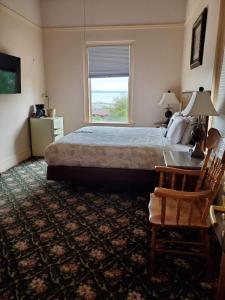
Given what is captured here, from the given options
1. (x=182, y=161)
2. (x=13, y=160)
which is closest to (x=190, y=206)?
(x=182, y=161)

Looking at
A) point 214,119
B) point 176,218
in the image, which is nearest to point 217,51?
point 214,119

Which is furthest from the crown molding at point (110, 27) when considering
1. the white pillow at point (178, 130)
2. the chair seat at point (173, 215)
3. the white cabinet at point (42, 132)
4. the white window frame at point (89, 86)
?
the chair seat at point (173, 215)

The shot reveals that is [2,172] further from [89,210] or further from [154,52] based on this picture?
[154,52]

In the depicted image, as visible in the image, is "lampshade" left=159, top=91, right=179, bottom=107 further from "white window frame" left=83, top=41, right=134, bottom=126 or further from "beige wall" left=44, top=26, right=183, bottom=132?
"white window frame" left=83, top=41, right=134, bottom=126

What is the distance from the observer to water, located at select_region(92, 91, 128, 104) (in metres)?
5.52

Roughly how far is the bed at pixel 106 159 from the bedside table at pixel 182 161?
369 mm

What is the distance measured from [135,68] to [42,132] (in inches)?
96.7

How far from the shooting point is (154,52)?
16.7 ft

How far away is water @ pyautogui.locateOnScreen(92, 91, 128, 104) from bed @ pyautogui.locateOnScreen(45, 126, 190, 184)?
250 cm

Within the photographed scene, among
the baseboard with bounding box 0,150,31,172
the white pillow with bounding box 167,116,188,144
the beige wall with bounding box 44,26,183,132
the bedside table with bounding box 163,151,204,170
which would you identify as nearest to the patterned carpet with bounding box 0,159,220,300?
the bedside table with bounding box 163,151,204,170

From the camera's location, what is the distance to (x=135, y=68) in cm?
523

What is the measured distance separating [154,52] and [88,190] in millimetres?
3456

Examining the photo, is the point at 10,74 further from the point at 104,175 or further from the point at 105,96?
the point at 104,175

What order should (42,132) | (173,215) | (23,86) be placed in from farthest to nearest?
1. (42,132)
2. (23,86)
3. (173,215)
